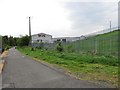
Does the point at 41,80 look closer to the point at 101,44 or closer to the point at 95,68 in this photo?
the point at 95,68

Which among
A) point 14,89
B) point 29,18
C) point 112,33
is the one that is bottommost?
point 14,89

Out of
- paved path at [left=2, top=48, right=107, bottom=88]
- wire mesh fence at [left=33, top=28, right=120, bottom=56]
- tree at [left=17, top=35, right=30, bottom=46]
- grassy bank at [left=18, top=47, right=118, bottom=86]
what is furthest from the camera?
tree at [left=17, top=35, right=30, bottom=46]

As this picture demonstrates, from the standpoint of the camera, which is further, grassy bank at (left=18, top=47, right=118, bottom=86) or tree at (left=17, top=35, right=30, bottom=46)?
tree at (left=17, top=35, right=30, bottom=46)

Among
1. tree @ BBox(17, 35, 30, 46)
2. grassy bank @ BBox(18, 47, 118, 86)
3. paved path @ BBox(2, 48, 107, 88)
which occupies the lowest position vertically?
paved path @ BBox(2, 48, 107, 88)

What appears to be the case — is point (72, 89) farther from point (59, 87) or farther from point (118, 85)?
point (118, 85)

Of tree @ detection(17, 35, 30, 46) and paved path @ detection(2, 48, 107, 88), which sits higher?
tree @ detection(17, 35, 30, 46)

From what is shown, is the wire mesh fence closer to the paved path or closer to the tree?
the paved path

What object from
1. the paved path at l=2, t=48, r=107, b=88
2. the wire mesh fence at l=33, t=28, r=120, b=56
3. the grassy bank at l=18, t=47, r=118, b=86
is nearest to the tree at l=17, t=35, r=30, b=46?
the wire mesh fence at l=33, t=28, r=120, b=56

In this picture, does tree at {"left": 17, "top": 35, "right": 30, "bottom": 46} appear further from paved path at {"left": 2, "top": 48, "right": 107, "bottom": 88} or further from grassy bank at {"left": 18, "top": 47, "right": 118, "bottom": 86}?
paved path at {"left": 2, "top": 48, "right": 107, "bottom": 88}

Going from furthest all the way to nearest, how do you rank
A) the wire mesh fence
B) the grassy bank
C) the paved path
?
the wire mesh fence
the grassy bank
the paved path

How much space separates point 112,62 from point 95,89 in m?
10.6

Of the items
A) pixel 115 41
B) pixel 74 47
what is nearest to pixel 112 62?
pixel 115 41

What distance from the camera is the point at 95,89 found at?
1010 centimetres

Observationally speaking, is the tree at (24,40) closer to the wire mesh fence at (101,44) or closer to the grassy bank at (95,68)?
the wire mesh fence at (101,44)
